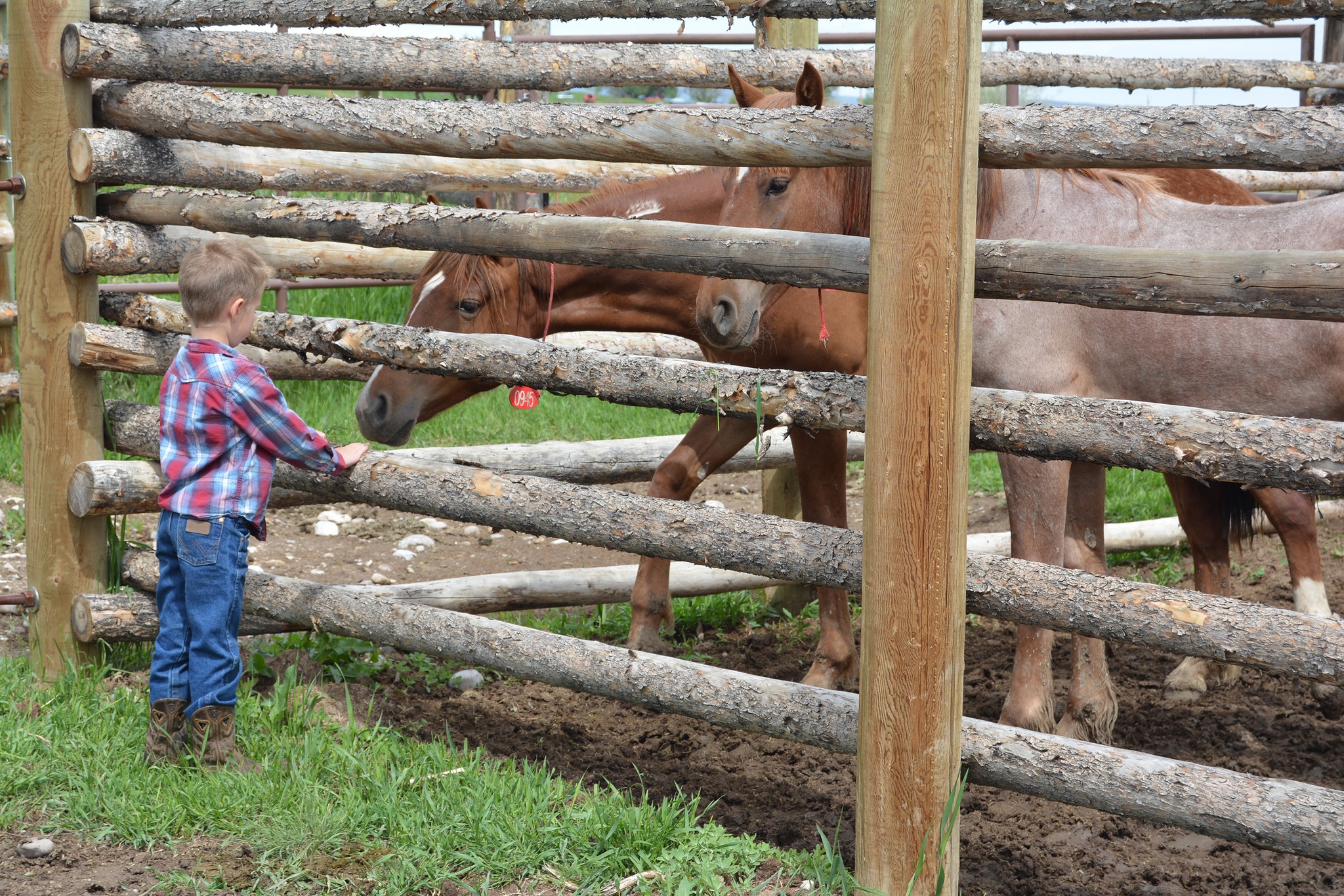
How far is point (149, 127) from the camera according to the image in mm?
3469

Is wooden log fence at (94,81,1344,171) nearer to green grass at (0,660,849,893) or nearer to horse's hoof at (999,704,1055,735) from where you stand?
green grass at (0,660,849,893)

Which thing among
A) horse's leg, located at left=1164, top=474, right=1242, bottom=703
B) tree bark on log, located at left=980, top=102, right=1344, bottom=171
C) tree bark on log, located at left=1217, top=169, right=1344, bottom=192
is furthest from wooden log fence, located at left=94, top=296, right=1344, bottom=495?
tree bark on log, located at left=1217, top=169, right=1344, bottom=192

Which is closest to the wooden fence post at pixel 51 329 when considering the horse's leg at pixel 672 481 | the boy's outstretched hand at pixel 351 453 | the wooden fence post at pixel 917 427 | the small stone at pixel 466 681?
the boy's outstretched hand at pixel 351 453

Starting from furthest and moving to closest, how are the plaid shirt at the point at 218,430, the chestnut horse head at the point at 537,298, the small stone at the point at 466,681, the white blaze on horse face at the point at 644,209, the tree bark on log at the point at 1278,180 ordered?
the tree bark on log at the point at 1278,180 → the white blaze on horse face at the point at 644,209 → the chestnut horse head at the point at 537,298 → the small stone at the point at 466,681 → the plaid shirt at the point at 218,430

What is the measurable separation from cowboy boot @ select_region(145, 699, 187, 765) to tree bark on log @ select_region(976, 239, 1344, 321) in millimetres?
2326

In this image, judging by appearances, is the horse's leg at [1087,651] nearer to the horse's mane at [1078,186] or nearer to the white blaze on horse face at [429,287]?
the horse's mane at [1078,186]

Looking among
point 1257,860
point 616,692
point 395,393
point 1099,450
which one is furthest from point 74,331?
point 1257,860

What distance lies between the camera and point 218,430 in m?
2.95

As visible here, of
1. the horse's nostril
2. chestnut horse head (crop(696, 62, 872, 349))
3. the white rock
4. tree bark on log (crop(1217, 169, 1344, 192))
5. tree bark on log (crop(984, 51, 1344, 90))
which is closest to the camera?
the horse's nostril

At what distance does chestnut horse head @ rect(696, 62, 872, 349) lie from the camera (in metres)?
3.39

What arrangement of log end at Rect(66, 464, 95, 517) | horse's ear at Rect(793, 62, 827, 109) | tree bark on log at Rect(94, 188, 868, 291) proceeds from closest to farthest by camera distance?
1. tree bark on log at Rect(94, 188, 868, 291)
2. horse's ear at Rect(793, 62, 827, 109)
3. log end at Rect(66, 464, 95, 517)

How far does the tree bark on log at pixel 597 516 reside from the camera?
2.64 m

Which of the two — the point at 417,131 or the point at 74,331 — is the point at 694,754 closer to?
the point at 417,131

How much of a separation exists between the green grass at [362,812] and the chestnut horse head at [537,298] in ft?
3.96
